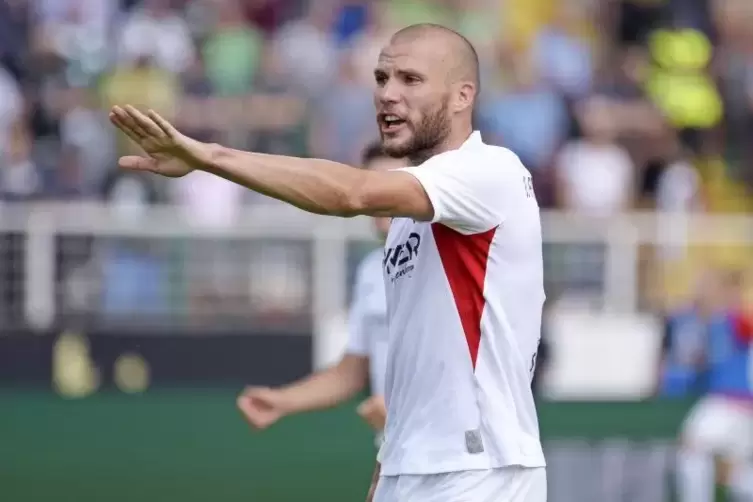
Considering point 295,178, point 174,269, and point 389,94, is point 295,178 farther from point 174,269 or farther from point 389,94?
point 174,269

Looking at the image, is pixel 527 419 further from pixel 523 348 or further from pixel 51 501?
pixel 51 501

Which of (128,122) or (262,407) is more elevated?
(128,122)

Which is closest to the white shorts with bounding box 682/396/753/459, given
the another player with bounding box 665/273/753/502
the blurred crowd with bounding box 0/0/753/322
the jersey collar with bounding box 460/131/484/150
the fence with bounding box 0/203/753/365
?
the another player with bounding box 665/273/753/502

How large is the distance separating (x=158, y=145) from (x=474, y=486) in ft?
4.73

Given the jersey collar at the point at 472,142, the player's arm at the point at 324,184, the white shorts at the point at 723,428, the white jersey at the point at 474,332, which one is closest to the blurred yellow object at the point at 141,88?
the white shorts at the point at 723,428

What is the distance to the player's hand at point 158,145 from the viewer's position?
4.26 meters

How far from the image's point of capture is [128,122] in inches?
168

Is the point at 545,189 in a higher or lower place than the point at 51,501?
higher

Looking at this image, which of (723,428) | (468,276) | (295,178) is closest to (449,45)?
(468,276)

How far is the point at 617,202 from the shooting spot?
15.6m

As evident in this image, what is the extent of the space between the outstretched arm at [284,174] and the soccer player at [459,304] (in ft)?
0.72

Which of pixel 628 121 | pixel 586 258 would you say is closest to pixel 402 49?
pixel 586 258

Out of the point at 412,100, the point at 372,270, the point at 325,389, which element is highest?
the point at 412,100

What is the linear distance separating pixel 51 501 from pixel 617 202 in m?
6.96
